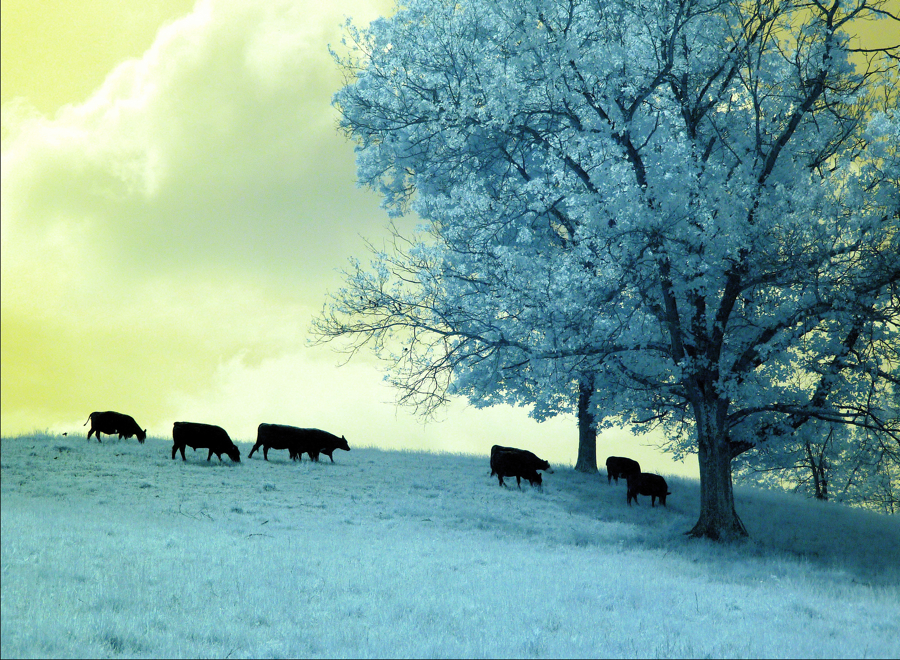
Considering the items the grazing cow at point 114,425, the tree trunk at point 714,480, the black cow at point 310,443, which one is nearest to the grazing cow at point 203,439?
the black cow at point 310,443

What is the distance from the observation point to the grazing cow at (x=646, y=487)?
→ 72.3 ft

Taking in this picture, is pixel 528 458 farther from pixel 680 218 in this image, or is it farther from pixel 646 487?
pixel 680 218

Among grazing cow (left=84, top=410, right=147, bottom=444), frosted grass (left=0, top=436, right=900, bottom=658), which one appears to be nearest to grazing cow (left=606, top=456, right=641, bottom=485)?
frosted grass (left=0, top=436, right=900, bottom=658)

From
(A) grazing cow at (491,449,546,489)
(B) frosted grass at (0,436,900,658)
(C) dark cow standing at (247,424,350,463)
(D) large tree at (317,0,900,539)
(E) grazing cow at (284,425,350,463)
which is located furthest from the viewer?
(E) grazing cow at (284,425,350,463)

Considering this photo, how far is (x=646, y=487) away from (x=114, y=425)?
18811mm

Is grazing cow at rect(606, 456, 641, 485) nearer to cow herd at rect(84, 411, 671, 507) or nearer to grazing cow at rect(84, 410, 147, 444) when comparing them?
cow herd at rect(84, 411, 671, 507)

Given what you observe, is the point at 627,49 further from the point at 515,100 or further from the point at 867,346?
the point at 867,346

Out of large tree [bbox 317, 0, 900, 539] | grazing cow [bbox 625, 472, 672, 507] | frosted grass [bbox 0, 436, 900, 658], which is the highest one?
large tree [bbox 317, 0, 900, 539]

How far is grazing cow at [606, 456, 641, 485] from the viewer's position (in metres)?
24.1

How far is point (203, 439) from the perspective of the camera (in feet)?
72.7

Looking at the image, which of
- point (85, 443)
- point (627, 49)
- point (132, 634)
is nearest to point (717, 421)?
point (627, 49)

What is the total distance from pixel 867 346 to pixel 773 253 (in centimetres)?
445

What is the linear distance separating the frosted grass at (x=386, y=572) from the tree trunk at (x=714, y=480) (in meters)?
0.71

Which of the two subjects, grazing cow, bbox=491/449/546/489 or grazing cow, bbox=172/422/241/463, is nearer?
grazing cow, bbox=172/422/241/463
